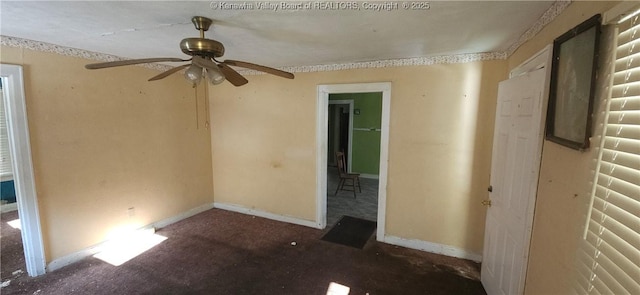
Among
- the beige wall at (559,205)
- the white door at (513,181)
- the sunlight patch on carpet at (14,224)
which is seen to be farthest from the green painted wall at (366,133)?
the sunlight patch on carpet at (14,224)

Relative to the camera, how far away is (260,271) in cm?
237

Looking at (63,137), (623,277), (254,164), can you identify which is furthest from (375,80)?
(63,137)

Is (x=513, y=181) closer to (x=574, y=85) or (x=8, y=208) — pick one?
(x=574, y=85)

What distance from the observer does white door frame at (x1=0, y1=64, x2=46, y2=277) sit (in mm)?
2011

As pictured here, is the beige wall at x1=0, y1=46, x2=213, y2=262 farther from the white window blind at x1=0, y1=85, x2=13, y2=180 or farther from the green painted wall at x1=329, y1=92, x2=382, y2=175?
the green painted wall at x1=329, y1=92, x2=382, y2=175

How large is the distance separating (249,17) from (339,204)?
330 cm

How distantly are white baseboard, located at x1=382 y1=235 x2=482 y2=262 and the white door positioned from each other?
477 mm

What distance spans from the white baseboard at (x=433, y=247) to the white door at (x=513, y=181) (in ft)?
1.56

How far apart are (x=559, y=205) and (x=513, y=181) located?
52 cm

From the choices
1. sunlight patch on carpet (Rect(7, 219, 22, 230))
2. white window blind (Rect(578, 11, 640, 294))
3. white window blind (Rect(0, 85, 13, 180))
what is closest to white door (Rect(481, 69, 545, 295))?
white window blind (Rect(578, 11, 640, 294))

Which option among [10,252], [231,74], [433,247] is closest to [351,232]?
[433,247]

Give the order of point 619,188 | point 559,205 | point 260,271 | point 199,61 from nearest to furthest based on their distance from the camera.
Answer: point 619,188 → point 559,205 → point 199,61 → point 260,271

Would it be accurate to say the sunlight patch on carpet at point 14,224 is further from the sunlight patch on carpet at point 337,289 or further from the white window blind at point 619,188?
the white window blind at point 619,188

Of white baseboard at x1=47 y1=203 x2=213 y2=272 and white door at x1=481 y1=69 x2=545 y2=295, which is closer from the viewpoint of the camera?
white door at x1=481 y1=69 x2=545 y2=295
